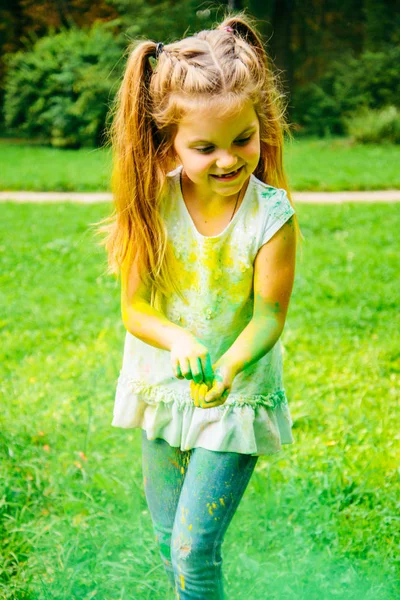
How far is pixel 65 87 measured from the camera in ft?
51.1

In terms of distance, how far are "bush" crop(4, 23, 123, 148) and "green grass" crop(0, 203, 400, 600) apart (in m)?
10.8

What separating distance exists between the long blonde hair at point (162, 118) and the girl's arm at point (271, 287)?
0.10 m

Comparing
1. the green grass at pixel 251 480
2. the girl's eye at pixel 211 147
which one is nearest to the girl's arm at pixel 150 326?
the girl's eye at pixel 211 147

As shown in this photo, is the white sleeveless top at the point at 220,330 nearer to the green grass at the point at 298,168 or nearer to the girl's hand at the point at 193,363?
the girl's hand at the point at 193,363

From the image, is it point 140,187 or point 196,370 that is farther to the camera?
point 140,187

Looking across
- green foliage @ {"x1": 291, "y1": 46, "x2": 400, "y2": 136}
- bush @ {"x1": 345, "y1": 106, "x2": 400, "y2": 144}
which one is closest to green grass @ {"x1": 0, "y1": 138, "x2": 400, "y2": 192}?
bush @ {"x1": 345, "y1": 106, "x2": 400, "y2": 144}

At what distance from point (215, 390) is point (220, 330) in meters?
0.28

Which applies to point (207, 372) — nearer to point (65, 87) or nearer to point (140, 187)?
point (140, 187)

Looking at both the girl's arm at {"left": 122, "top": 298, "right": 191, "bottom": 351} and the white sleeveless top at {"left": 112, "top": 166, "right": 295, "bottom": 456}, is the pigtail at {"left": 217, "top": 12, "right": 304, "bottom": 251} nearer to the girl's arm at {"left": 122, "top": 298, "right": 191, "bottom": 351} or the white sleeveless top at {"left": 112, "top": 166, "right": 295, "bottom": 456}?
the white sleeveless top at {"left": 112, "top": 166, "right": 295, "bottom": 456}

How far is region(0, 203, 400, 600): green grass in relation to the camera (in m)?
2.38

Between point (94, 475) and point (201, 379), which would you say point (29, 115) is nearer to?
point (94, 475)

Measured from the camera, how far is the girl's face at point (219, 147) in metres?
1.62

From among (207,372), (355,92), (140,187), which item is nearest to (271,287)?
(207,372)

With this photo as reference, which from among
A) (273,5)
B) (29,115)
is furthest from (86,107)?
(273,5)
